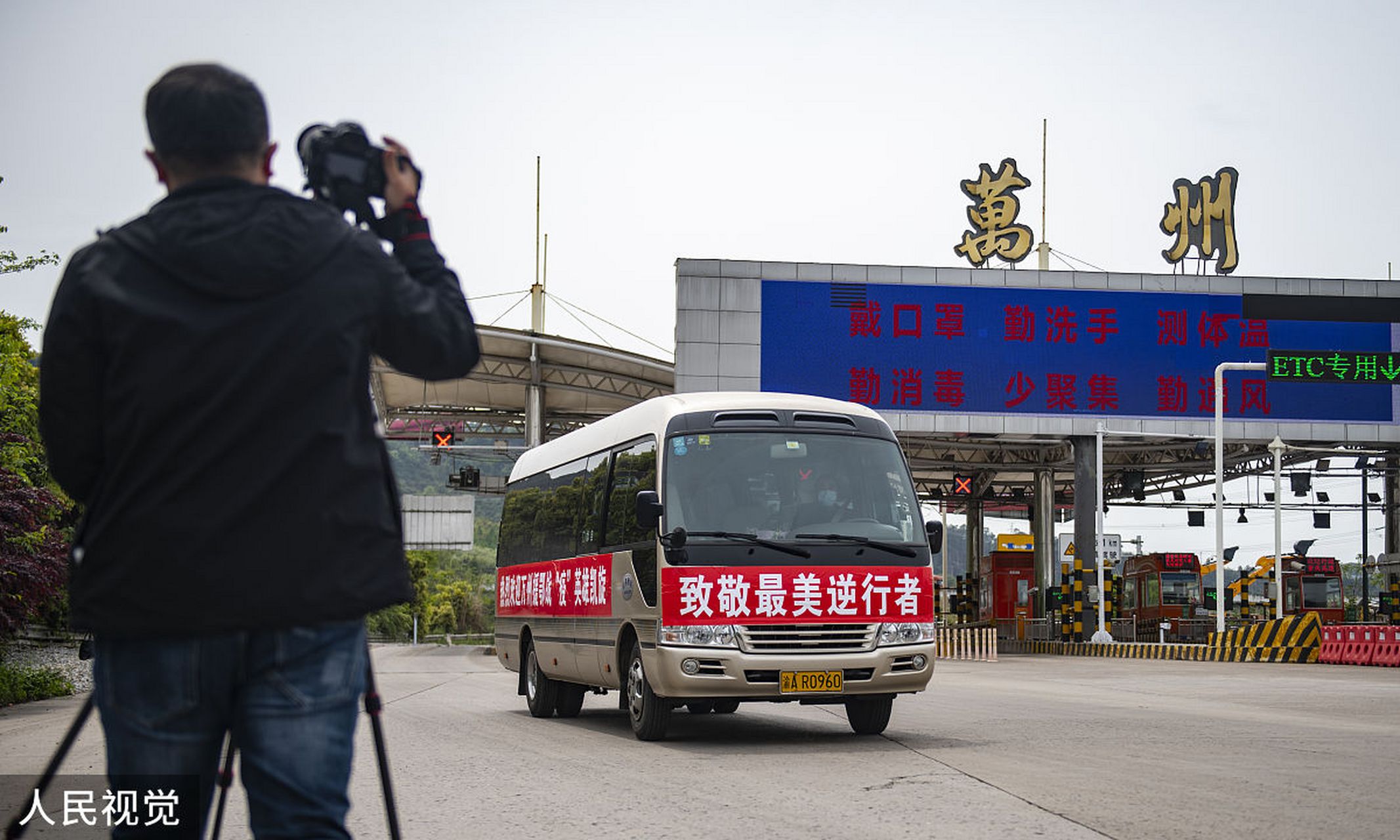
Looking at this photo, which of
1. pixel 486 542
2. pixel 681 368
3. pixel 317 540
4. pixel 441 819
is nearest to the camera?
pixel 317 540

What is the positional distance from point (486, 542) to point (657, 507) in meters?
150

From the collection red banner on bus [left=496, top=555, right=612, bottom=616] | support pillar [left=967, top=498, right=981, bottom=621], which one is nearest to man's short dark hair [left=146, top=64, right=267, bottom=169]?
red banner on bus [left=496, top=555, right=612, bottom=616]

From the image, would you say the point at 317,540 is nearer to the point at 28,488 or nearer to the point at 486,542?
the point at 28,488

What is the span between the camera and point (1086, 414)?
122 ft

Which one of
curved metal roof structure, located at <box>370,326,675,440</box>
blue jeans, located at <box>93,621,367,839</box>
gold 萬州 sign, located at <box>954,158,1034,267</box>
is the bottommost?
blue jeans, located at <box>93,621,367,839</box>

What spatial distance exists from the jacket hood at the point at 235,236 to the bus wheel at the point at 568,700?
506 inches

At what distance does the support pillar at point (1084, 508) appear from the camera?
38594 mm

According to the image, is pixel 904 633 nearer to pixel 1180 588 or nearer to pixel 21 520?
pixel 21 520

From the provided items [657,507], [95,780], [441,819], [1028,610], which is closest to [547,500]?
[657,507]

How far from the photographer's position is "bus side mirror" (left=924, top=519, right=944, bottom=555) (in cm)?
1238

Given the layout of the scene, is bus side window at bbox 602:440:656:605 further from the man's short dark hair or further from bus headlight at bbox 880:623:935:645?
the man's short dark hair

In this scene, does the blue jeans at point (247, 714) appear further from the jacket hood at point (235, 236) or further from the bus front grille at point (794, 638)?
the bus front grille at point (794, 638)

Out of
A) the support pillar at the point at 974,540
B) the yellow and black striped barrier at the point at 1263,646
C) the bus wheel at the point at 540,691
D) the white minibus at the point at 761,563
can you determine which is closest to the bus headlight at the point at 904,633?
the white minibus at the point at 761,563

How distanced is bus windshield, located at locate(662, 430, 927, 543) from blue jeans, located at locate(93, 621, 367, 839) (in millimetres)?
9091
